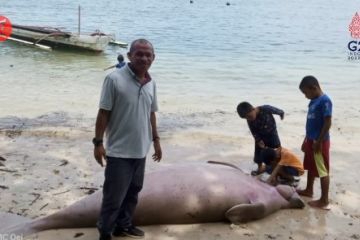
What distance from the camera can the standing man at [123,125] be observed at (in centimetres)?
411

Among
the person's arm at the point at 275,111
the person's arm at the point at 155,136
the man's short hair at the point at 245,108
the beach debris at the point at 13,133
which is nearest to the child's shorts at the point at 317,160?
the person's arm at the point at 275,111

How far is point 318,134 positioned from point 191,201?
176cm

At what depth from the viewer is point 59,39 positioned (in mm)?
25328

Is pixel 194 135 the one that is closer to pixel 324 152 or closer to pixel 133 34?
pixel 324 152

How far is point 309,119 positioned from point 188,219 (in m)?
1.92

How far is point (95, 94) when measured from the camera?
49.0 feet

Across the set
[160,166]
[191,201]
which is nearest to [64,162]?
[160,166]

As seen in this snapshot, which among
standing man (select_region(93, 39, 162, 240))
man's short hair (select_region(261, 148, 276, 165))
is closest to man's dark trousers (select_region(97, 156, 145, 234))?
standing man (select_region(93, 39, 162, 240))

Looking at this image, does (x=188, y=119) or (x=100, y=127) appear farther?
(x=188, y=119)

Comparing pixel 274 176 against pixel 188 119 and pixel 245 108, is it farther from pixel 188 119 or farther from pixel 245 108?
pixel 188 119

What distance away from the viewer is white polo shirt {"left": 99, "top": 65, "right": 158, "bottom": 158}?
408 cm

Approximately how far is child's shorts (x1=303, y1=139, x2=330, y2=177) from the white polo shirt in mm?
2425

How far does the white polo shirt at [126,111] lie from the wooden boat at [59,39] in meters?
20.8

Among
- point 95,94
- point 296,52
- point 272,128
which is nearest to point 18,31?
point 95,94
